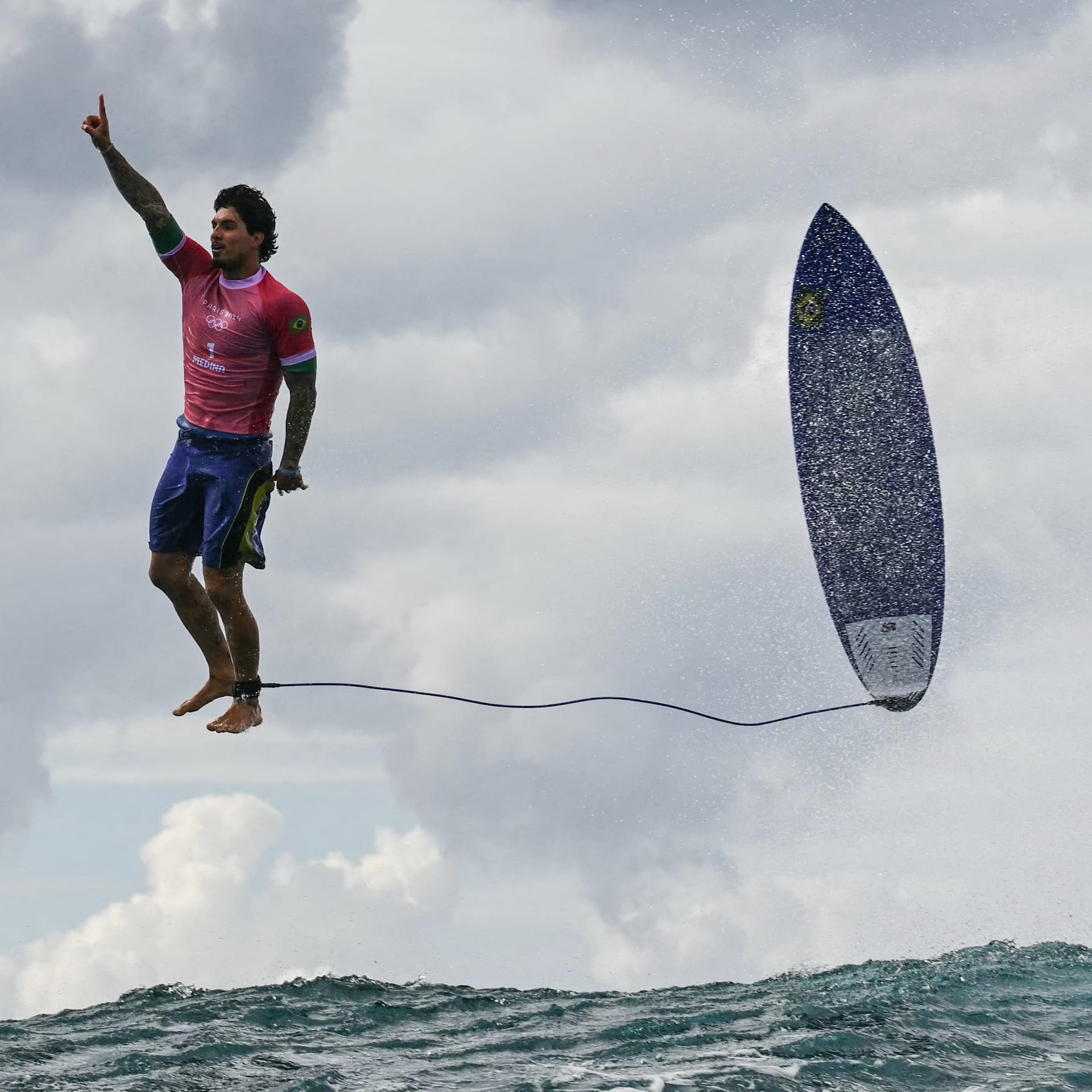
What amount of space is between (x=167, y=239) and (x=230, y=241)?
0.67 meters

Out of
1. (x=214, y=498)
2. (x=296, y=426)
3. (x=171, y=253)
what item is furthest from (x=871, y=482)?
(x=171, y=253)

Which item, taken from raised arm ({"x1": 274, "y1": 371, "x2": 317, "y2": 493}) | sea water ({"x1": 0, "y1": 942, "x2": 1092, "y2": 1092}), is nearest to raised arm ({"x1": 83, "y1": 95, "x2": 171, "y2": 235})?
raised arm ({"x1": 274, "y1": 371, "x2": 317, "y2": 493})

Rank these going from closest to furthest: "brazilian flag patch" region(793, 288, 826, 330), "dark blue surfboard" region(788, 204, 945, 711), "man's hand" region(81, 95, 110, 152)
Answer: "man's hand" region(81, 95, 110, 152), "dark blue surfboard" region(788, 204, 945, 711), "brazilian flag patch" region(793, 288, 826, 330)

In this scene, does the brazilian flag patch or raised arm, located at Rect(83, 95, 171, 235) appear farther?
the brazilian flag patch

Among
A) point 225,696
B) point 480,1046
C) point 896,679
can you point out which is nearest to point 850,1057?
point 480,1046

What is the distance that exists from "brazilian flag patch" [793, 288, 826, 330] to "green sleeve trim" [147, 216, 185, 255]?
27.5ft

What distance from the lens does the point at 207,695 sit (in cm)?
1133

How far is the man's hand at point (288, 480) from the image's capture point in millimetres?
10945

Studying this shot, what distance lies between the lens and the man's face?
10656 mm

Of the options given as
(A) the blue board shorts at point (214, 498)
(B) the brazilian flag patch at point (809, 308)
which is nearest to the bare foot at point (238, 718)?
(A) the blue board shorts at point (214, 498)

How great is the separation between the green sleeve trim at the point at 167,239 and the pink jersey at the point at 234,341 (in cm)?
3

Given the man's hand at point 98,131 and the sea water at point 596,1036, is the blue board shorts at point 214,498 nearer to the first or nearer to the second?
the man's hand at point 98,131

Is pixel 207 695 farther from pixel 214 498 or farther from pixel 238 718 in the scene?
pixel 214 498

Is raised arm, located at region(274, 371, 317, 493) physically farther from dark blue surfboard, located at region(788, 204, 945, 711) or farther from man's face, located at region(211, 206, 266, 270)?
dark blue surfboard, located at region(788, 204, 945, 711)
